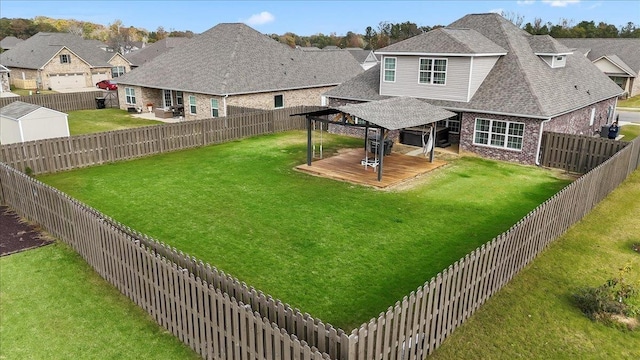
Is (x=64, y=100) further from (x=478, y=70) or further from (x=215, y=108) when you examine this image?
(x=478, y=70)

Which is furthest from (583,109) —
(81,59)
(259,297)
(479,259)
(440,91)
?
(81,59)

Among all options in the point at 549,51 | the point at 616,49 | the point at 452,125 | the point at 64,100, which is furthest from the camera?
the point at 616,49

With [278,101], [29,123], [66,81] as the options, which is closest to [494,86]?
[278,101]

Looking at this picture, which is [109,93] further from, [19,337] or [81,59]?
[19,337]

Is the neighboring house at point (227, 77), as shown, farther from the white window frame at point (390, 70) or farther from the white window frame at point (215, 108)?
the white window frame at point (390, 70)

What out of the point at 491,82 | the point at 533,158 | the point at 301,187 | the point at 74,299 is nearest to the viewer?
the point at 74,299

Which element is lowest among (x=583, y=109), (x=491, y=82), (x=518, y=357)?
(x=518, y=357)

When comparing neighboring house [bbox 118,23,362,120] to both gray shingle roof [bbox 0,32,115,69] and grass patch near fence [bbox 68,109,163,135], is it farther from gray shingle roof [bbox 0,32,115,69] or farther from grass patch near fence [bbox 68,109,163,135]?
gray shingle roof [bbox 0,32,115,69]
